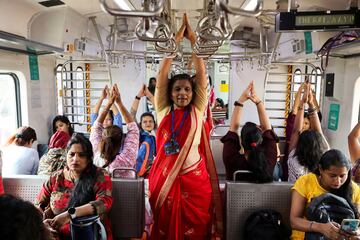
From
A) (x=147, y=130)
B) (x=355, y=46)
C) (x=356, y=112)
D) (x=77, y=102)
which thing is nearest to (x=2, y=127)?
(x=147, y=130)

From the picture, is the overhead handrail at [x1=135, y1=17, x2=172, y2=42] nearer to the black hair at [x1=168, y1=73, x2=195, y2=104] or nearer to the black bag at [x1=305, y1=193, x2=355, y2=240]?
the black hair at [x1=168, y1=73, x2=195, y2=104]

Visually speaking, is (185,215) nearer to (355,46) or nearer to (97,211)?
(97,211)

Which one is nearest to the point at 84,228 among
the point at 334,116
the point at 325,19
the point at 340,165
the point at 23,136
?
the point at 340,165

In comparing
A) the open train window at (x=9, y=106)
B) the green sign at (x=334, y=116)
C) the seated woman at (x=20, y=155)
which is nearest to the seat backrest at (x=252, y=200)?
the seated woman at (x=20, y=155)

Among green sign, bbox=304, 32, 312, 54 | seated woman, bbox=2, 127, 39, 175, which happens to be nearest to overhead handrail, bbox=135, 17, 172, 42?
seated woman, bbox=2, 127, 39, 175

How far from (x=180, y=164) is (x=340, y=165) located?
3.78 ft

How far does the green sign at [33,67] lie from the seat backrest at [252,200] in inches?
149

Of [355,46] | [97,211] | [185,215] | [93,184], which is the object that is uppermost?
[355,46]

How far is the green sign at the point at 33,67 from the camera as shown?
4698 millimetres

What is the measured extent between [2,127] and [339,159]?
4.64 m

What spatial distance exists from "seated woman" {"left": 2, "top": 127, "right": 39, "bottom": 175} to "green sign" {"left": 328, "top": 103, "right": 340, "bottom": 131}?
4.40 metres

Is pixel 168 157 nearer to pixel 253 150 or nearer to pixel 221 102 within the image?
pixel 253 150

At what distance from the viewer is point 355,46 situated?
140 inches

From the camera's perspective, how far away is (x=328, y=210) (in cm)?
197
